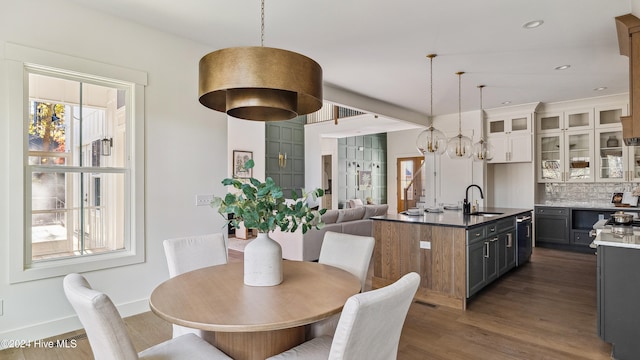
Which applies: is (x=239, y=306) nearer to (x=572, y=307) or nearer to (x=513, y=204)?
(x=572, y=307)

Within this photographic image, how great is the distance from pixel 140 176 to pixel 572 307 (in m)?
4.30

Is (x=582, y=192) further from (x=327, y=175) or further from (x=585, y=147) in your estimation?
(x=327, y=175)

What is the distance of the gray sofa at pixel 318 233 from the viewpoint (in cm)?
503

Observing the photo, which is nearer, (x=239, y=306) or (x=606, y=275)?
(x=239, y=306)

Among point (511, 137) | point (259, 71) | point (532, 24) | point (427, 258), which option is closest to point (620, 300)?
point (427, 258)

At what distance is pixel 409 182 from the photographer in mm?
10797

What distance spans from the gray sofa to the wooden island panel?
1.18 meters

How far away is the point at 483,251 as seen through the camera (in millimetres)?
3705

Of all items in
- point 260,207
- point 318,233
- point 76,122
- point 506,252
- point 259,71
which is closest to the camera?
point 259,71

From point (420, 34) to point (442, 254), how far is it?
7.18 ft

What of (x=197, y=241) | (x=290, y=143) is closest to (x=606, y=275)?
(x=197, y=241)

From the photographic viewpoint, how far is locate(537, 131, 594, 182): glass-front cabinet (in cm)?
607

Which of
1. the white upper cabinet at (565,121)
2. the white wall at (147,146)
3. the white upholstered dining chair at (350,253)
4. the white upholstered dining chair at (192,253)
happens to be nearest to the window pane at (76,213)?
the white wall at (147,146)

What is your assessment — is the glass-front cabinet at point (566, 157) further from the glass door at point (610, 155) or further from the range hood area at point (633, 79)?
the range hood area at point (633, 79)
